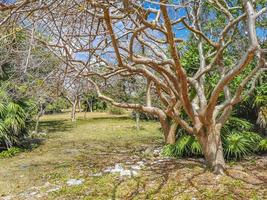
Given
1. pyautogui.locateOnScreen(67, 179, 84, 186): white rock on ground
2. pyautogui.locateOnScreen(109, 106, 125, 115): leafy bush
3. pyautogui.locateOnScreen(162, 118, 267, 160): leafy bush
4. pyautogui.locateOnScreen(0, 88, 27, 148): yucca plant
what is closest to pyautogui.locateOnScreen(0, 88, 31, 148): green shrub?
pyautogui.locateOnScreen(0, 88, 27, 148): yucca plant

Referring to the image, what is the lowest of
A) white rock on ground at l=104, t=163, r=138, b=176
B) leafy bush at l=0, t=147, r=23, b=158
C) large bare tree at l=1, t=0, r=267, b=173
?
leafy bush at l=0, t=147, r=23, b=158

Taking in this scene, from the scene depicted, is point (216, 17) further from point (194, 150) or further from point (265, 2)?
point (194, 150)

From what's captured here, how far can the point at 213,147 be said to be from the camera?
5.40m

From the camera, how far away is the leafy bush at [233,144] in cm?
633

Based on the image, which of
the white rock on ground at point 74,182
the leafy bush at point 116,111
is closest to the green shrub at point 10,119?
the white rock on ground at point 74,182

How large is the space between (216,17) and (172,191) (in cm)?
519

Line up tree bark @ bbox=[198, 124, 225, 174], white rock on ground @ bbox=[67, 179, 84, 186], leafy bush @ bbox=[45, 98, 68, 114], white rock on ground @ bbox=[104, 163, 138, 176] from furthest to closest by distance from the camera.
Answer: leafy bush @ bbox=[45, 98, 68, 114] < white rock on ground @ bbox=[104, 163, 138, 176] < white rock on ground @ bbox=[67, 179, 84, 186] < tree bark @ bbox=[198, 124, 225, 174]

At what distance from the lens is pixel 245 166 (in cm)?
582

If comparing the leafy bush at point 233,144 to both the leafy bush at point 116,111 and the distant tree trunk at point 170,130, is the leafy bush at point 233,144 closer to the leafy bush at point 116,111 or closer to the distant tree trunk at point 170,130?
the distant tree trunk at point 170,130

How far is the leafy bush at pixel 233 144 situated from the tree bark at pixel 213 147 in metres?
1.00

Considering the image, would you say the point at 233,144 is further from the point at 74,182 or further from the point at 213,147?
the point at 74,182

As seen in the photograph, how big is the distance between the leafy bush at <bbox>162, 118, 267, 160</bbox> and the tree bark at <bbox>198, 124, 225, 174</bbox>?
39.4 inches

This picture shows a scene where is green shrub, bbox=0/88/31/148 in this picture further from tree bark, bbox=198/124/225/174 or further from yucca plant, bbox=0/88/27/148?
tree bark, bbox=198/124/225/174

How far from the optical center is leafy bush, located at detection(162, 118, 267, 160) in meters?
6.33
